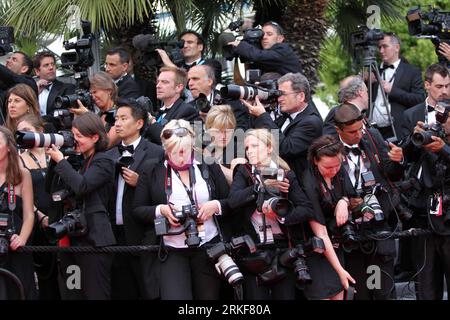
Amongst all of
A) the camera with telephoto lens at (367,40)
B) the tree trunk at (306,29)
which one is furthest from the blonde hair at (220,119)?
the tree trunk at (306,29)

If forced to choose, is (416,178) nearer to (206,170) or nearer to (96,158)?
(206,170)

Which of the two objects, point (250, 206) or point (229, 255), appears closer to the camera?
point (229, 255)

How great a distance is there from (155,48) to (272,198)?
2889mm

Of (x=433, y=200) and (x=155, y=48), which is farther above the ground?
(x=155, y=48)

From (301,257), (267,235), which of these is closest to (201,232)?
(267,235)

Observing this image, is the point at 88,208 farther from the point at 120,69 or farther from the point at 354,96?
the point at 120,69

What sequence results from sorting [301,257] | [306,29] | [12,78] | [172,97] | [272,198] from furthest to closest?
[306,29], [12,78], [172,97], [301,257], [272,198]

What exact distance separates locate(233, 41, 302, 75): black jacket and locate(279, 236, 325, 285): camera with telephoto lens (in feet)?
8.21

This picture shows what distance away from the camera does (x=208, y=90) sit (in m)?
8.47

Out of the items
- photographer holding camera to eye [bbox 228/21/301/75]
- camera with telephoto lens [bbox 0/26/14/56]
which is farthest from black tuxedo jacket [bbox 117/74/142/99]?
camera with telephoto lens [bbox 0/26/14/56]

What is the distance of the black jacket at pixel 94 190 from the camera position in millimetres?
6832

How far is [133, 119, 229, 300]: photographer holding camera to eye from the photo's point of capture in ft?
22.0

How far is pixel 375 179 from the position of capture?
24.3ft
